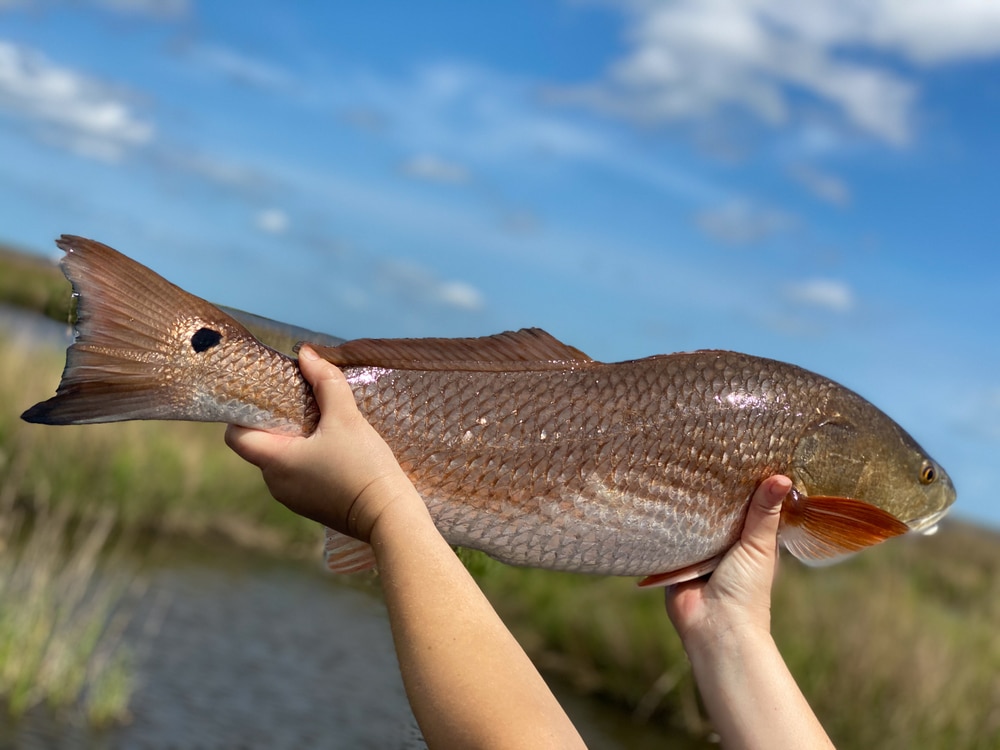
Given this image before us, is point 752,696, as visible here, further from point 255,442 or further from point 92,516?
point 92,516

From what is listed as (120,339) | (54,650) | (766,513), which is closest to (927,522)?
(766,513)

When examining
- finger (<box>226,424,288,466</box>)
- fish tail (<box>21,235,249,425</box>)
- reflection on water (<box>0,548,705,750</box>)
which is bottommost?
reflection on water (<box>0,548,705,750</box>)

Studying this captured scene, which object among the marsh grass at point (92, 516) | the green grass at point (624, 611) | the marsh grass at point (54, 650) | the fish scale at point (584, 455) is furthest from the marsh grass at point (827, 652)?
the fish scale at point (584, 455)

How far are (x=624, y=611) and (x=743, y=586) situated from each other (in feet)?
26.9

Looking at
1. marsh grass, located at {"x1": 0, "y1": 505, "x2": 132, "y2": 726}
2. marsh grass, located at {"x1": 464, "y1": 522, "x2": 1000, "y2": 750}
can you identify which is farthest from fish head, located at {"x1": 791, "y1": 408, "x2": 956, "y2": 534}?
marsh grass, located at {"x1": 464, "y1": 522, "x2": 1000, "y2": 750}

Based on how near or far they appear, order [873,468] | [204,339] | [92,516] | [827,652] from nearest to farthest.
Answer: [204,339], [873,468], [827,652], [92,516]

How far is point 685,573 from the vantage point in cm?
310

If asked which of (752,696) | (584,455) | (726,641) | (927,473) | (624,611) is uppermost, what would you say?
(927,473)

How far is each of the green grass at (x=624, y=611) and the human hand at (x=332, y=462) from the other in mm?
4159

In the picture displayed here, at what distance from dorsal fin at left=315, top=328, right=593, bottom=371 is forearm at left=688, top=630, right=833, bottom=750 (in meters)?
0.94

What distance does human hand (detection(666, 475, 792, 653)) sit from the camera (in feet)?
9.78

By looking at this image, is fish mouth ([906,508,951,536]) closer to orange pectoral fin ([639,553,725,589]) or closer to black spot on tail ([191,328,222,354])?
orange pectoral fin ([639,553,725,589])

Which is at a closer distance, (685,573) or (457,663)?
(457,663)

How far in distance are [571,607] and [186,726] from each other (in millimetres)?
4046
